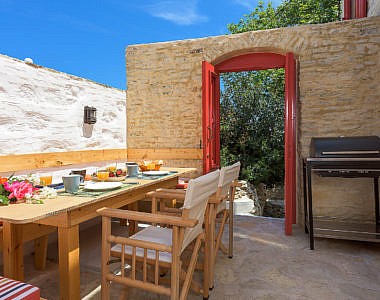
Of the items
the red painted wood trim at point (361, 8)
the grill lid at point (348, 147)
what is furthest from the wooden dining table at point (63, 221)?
the red painted wood trim at point (361, 8)

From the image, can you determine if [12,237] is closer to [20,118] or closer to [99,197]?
[99,197]

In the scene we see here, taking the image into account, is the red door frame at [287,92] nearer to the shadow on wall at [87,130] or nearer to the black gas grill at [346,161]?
the black gas grill at [346,161]

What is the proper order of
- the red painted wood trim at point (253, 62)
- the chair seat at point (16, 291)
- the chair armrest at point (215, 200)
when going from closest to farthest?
1. the chair seat at point (16, 291)
2. the chair armrest at point (215, 200)
3. the red painted wood trim at point (253, 62)

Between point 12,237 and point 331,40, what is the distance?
400cm

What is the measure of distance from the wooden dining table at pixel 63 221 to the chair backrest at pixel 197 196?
565mm

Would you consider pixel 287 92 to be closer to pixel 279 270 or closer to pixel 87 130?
pixel 279 270

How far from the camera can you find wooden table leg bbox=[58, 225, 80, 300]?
1612 millimetres

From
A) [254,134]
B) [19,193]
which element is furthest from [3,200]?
[254,134]

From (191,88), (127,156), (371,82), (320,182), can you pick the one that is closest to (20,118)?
(127,156)

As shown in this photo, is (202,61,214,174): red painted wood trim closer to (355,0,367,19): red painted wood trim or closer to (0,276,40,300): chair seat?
(355,0,367,19): red painted wood trim

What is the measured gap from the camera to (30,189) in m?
1.68

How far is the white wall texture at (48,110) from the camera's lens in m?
2.72

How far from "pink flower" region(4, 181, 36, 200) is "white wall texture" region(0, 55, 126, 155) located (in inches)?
46.6

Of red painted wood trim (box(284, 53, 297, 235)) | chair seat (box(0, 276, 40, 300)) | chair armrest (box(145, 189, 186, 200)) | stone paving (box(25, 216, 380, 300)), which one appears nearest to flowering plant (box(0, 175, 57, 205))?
chair seat (box(0, 276, 40, 300))
